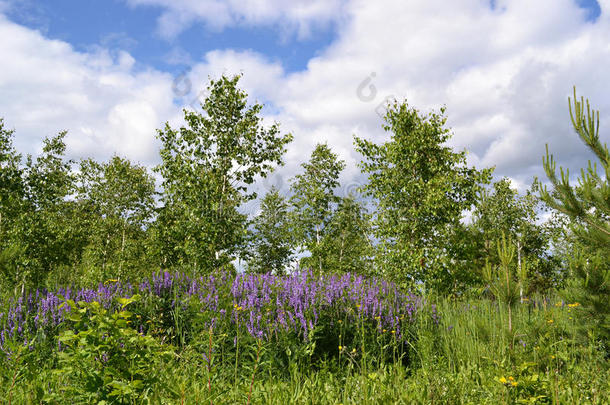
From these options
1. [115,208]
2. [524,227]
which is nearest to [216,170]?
[115,208]

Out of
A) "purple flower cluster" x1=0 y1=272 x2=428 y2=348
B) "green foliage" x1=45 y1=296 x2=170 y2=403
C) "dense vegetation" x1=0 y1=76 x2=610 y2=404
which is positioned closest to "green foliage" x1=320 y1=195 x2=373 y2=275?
"dense vegetation" x1=0 y1=76 x2=610 y2=404

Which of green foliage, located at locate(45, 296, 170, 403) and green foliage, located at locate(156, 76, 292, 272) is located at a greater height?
green foliage, located at locate(156, 76, 292, 272)

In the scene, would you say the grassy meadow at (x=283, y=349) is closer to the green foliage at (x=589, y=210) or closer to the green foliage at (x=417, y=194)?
the green foliage at (x=589, y=210)

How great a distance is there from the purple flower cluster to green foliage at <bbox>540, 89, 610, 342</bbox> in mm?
2189

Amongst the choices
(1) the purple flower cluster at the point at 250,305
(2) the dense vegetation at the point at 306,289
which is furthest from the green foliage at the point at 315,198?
(1) the purple flower cluster at the point at 250,305

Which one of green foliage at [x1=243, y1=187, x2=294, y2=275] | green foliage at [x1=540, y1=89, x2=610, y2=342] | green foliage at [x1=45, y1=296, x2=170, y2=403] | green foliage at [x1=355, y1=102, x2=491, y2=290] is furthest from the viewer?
green foliage at [x1=243, y1=187, x2=294, y2=275]

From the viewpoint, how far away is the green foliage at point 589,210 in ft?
15.3

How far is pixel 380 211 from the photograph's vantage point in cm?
1170

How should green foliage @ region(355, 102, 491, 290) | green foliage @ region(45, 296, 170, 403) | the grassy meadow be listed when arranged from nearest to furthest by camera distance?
1. green foliage @ region(45, 296, 170, 403)
2. the grassy meadow
3. green foliage @ region(355, 102, 491, 290)

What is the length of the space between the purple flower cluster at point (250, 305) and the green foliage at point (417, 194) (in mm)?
4512

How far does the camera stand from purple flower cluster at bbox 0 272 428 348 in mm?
4727

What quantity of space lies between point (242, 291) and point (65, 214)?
26034 mm

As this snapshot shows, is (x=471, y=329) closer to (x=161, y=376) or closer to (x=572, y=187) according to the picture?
(x=572, y=187)

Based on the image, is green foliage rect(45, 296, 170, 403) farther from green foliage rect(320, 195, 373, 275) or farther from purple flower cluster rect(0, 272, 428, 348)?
green foliage rect(320, 195, 373, 275)
